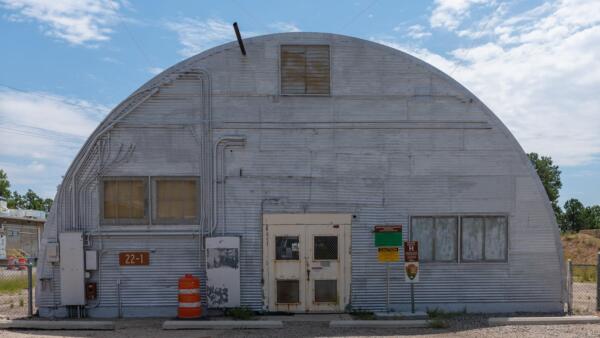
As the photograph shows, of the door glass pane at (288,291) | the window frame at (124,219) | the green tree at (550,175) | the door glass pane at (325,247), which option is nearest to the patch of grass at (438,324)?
the door glass pane at (325,247)

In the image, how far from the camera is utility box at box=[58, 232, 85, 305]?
13.1 m

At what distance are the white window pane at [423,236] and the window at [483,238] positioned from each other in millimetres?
760

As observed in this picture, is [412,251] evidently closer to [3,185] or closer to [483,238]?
[483,238]

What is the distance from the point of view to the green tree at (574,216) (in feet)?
210

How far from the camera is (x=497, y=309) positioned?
13609 millimetres

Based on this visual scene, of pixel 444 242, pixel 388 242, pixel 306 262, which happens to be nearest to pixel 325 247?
pixel 306 262

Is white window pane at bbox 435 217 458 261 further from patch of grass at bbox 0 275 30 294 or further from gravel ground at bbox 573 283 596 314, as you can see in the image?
patch of grass at bbox 0 275 30 294

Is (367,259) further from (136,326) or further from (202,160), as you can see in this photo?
(136,326)

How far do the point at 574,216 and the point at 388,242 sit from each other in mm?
58559

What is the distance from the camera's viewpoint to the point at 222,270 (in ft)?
43.1

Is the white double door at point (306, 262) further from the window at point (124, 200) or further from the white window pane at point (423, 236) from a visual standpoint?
the window at point (124, 200)

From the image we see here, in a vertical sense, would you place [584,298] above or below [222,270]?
below

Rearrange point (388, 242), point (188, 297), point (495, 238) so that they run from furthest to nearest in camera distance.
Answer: point (495, 238)
point (388, 242)
point (188, 297)

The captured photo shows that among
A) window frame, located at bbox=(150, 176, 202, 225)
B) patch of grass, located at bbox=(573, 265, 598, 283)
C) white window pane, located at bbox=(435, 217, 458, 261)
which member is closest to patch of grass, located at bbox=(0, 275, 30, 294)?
window frame, located at bbox=(150, 176, 202, 225)
